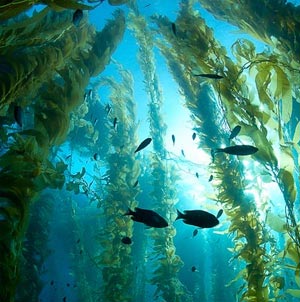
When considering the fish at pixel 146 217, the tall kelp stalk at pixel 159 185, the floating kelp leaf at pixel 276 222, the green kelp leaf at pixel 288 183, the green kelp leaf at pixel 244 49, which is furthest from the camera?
the tall kelp stalk at pixel 159 185

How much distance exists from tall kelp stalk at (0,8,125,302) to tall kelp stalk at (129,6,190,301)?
3426 mm

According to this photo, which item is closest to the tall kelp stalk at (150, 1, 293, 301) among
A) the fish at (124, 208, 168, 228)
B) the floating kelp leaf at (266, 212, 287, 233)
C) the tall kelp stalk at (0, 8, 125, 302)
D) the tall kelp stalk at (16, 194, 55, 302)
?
the floating kelp leaf at (266, 212, 287, 233)

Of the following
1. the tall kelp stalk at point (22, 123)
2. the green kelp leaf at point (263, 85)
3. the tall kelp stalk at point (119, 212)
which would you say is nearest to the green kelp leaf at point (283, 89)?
the green kelp leaf at point (263, 85)

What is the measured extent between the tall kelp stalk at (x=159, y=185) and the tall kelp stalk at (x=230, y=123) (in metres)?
1.95

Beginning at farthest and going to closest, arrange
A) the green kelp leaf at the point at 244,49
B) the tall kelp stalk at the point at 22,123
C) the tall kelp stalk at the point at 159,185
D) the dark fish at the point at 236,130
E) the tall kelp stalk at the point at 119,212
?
the tall kelp stalk at the point at 159,185 < the tall kelp stalk at the point at 119,212 < the green kelp leaf at the point at 244,49 < the dark fish at the point at 236,130 < the tall kelp stalk at the point at 22,123

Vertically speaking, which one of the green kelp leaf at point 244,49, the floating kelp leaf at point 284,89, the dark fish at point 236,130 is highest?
the green kelp leaf at point 244,49

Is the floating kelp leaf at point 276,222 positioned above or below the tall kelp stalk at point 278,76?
below

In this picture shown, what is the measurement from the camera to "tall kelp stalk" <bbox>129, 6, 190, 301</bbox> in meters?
5.62

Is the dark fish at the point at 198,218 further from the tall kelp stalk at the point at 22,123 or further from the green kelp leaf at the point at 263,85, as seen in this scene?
the green kelp leaf at the point at 263,85

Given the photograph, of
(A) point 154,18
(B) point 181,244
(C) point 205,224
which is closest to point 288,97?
(C) point 205,224

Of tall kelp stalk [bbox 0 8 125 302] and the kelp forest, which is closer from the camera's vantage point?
tall kelp stalk [bbox 0 8 125 302]

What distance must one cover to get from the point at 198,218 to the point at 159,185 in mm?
4037

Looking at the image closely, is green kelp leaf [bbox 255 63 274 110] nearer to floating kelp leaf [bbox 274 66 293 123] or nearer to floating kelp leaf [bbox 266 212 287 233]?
floating kelp leaf [bbox 274 66 293 123]

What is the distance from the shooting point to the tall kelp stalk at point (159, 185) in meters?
5.62
